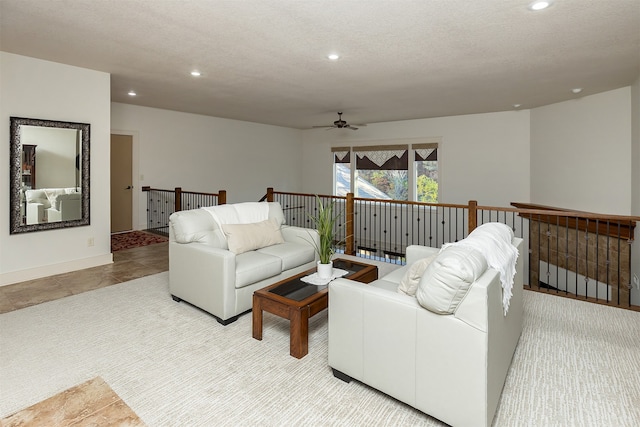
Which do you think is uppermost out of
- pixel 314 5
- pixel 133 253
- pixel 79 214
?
pixel 314 5

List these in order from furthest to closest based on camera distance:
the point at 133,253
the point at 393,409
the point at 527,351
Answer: the point at 133,253, the point at 527,351, the point at 393,409

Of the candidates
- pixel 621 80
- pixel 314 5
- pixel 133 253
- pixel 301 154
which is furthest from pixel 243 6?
pixel 301 154

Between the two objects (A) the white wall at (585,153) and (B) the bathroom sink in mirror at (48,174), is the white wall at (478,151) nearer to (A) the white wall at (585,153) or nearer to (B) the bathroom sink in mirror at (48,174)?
(A) the white wall at (585,153)

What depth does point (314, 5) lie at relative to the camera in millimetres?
2469

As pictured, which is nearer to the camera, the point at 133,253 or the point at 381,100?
the point at 133,253

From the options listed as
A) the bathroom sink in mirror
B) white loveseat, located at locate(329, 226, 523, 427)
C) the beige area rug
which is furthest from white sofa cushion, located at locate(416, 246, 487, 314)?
the bathroom sink in mirror

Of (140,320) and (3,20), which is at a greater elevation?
(3,20)

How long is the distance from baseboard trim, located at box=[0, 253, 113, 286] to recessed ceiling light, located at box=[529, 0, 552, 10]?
524 centimetres

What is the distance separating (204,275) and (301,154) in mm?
7321

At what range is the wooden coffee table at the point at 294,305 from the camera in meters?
2.34

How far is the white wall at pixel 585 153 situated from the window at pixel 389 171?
2.03 metres

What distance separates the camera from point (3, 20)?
2.79m

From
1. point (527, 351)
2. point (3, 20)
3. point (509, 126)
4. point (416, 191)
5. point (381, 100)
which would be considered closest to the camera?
point (527, 351)

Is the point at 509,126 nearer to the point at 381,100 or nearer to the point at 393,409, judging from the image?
the point at 381,100
